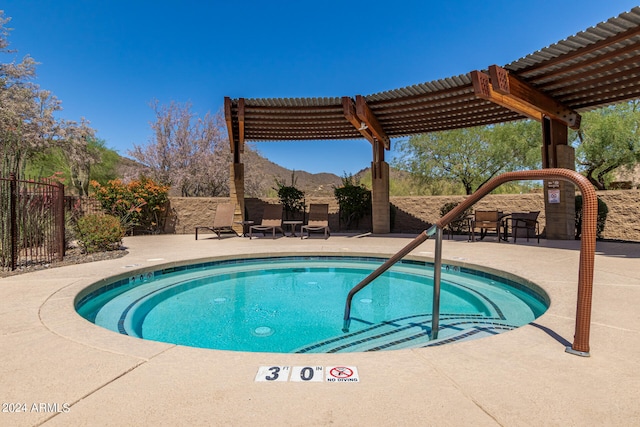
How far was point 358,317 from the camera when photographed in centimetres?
397

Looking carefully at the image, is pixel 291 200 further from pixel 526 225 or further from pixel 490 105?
pixel 526 225

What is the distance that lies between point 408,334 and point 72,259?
583cm

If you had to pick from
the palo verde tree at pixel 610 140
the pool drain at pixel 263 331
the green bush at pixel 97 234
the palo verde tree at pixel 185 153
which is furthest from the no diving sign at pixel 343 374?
the palo verde tree at pixel 185 153

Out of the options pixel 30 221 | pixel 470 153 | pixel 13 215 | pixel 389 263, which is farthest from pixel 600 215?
pixel 30 221

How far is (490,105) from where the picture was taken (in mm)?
9023

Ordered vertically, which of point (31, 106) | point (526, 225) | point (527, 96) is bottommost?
point (526, 225)

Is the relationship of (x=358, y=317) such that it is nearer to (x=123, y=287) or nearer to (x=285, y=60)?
(x=123, y=287)

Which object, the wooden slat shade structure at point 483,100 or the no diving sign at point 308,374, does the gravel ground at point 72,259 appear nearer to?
the no diving sign at point 308,374

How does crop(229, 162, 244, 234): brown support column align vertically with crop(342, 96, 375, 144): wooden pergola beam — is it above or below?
below

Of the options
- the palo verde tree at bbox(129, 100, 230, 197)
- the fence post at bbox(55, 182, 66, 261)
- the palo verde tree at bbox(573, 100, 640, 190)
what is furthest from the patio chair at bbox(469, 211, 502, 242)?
the palo verde tree at bbox(129, 100, 230, 197)

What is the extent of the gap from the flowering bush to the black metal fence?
3767mm

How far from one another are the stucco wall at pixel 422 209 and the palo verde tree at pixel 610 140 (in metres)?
7.10

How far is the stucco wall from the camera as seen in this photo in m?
8.91

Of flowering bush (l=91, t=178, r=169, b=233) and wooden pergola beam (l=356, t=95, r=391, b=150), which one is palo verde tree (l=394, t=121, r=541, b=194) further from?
flowering bush (l=91, t=178, r=169, b=233)
